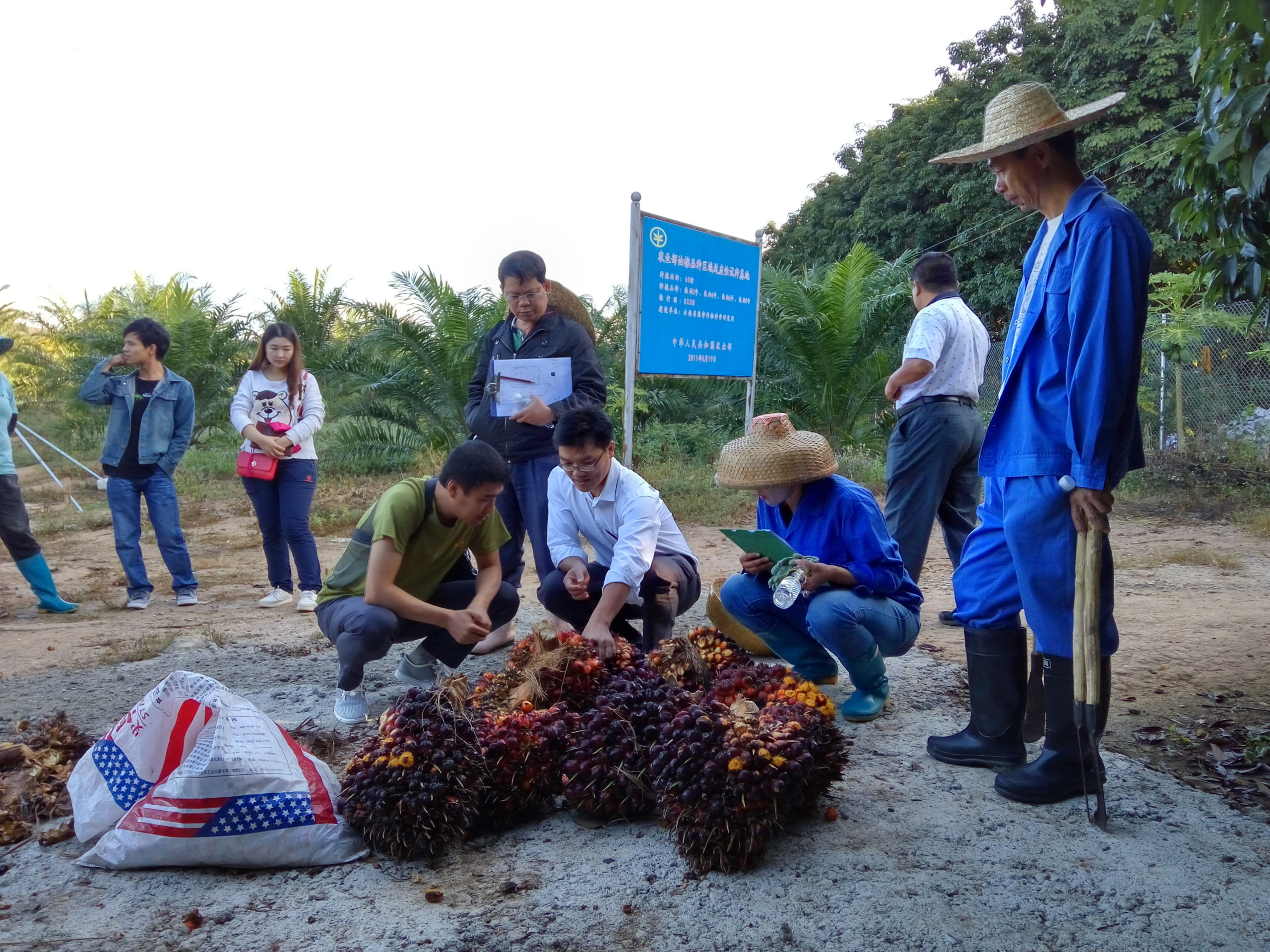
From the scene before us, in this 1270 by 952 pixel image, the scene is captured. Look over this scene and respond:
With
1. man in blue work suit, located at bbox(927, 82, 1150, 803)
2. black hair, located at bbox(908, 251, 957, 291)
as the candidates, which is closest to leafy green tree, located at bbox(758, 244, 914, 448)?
black hair, located at bbox(908, 251, 957, 291)

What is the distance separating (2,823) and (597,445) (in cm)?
235

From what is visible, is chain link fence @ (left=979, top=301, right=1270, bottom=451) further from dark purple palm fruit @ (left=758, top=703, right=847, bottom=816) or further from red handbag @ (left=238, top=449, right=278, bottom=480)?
dark purple palm fruit @ (left=758, top=703, right=847, bottom=816)

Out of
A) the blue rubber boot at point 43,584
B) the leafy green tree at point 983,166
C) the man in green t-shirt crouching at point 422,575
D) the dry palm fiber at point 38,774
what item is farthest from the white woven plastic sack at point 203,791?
the leafy green tree at point 983,166

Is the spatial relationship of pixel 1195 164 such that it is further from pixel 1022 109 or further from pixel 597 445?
pixel 597 445

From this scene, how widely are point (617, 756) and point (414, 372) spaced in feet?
34.3

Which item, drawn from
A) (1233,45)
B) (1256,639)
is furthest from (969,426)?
(1233,45)

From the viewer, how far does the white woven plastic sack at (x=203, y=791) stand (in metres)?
2.52

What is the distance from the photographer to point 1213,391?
10562 millimetres

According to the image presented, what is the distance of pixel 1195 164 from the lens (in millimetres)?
3355

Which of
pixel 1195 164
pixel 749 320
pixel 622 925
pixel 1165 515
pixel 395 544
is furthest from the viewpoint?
pixel 1165 515

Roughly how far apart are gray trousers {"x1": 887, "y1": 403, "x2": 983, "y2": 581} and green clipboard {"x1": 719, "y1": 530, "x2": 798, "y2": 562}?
1.26 metres

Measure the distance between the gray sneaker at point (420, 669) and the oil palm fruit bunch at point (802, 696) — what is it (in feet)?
5.87

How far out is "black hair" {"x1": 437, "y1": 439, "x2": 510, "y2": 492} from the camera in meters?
3.56

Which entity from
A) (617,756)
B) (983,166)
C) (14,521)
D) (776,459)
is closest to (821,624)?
(776,459)
